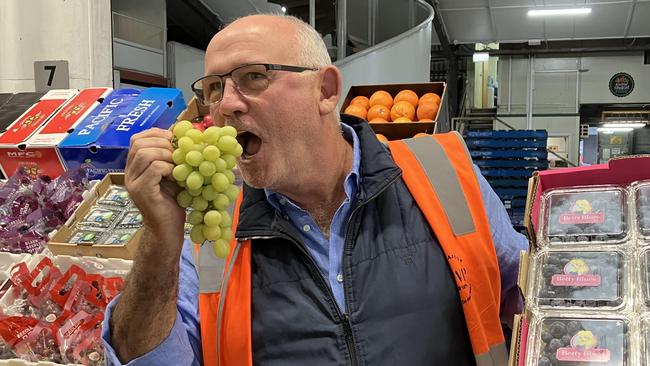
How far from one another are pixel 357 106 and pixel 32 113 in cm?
245

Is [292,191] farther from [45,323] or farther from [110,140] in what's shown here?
[110,140]

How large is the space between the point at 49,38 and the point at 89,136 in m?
1.39

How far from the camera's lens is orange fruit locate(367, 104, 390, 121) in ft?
14.3

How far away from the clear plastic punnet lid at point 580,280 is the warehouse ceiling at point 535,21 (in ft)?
37.1

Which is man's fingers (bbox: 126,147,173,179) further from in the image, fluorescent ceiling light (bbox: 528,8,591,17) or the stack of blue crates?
fluorescent ceiling light (bbox: 528,8,591,17)

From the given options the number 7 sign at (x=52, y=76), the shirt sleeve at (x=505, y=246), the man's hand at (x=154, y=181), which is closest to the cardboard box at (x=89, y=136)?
the number 7 sign at (x=52, y=76)

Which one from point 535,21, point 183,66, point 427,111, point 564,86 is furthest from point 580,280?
point 564,86

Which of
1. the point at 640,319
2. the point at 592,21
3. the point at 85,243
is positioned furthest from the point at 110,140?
the point at 592,21

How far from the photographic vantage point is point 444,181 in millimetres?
1516

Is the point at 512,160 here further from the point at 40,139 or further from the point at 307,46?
the point at 307,46

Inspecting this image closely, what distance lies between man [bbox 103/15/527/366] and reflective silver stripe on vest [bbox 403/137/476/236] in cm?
5

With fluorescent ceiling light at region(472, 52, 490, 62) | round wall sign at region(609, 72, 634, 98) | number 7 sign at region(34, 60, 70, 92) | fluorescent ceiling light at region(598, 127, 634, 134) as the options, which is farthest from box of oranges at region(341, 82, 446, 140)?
fluorescent ceiling light at region(598, 127, 634, 134)

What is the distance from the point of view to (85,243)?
2.01 meters

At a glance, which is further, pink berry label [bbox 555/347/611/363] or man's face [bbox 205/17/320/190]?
man's face [bbox 205/17/320/190]
